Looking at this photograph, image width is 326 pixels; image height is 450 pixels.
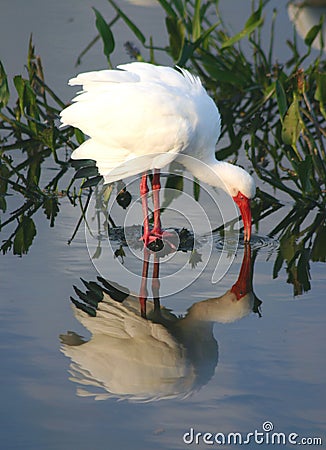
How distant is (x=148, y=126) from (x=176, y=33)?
1464 mm

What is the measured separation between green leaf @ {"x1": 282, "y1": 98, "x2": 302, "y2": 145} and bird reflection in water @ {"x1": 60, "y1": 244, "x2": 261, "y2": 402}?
3.52 feet

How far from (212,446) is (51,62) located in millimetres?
6050

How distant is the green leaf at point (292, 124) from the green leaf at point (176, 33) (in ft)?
3.94

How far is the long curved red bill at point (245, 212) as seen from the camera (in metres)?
5.61

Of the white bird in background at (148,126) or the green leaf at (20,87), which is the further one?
the green leaf at (20,87)

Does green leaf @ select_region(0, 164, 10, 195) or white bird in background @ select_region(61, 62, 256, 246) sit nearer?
white bird in background @ select_region(61, 62, 256, 246)

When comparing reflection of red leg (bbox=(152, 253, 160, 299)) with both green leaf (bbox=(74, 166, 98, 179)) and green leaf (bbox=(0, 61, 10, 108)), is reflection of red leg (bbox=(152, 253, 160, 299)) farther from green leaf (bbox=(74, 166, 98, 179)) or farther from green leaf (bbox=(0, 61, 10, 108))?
green leaf (bbox=(0, 61, 10, 108))

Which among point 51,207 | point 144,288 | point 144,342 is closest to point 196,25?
point 51,207

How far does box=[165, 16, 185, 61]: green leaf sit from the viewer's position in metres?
6.67

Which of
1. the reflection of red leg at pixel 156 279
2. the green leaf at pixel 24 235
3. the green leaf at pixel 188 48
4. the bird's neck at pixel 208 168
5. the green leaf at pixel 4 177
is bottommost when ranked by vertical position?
the reflection of red leg at pixel 156 279

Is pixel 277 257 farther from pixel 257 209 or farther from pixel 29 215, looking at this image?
pixel 29 215

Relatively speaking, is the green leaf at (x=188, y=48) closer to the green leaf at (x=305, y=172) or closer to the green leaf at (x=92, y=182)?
the green leaf at (x=92, y=182)

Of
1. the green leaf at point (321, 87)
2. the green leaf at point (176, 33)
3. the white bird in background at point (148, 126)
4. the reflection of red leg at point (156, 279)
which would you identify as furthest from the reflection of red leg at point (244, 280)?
the green leaf at point (176, 33)

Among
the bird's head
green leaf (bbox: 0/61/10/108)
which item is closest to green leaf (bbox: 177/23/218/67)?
green leaf (bbox: 0/61/10/108)
